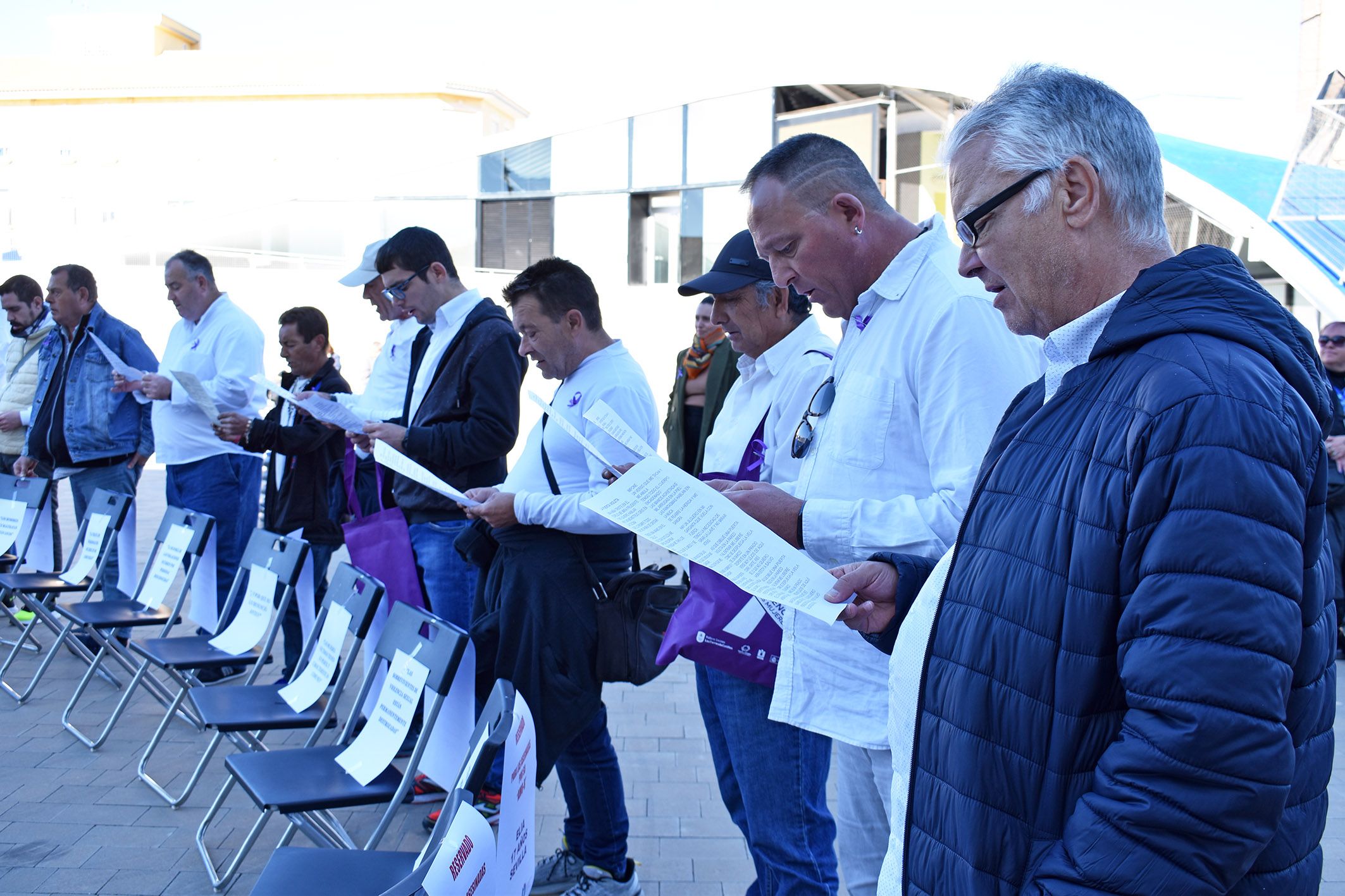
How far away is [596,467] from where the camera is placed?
9.53ft

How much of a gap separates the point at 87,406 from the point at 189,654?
2.42 meters

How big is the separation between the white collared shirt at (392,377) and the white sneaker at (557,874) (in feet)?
6.17

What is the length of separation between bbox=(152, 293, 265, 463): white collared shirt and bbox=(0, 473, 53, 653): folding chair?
70 cm

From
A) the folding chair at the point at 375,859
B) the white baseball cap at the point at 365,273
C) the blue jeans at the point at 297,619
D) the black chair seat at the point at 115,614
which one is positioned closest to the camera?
the folding chair at the point at 375,859

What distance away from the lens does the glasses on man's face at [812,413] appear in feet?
6.31

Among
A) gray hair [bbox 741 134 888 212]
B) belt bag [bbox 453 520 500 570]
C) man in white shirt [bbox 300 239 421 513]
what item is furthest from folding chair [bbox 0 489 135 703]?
gray hair [bbox 741 134 888 212]

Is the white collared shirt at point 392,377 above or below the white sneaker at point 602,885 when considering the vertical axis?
above

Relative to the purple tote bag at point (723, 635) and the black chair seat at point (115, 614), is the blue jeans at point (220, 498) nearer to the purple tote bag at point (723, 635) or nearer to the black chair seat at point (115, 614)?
the black chair seat at point (115, 614)

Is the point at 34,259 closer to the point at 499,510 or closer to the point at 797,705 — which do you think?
the point at 499,510

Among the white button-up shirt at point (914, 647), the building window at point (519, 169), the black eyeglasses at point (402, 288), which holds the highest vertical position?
the building window at point (519, 169)

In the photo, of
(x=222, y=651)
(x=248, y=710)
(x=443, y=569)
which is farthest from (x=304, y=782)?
(x=222, y=651)

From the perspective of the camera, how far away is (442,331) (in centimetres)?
Answer: 375

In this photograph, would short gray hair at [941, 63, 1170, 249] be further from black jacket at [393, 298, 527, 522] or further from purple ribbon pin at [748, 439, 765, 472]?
black jacket at [393, 298, 527, 522]

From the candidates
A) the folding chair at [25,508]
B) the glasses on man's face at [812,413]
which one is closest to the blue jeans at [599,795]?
the glasses on man's face at [812,413]
